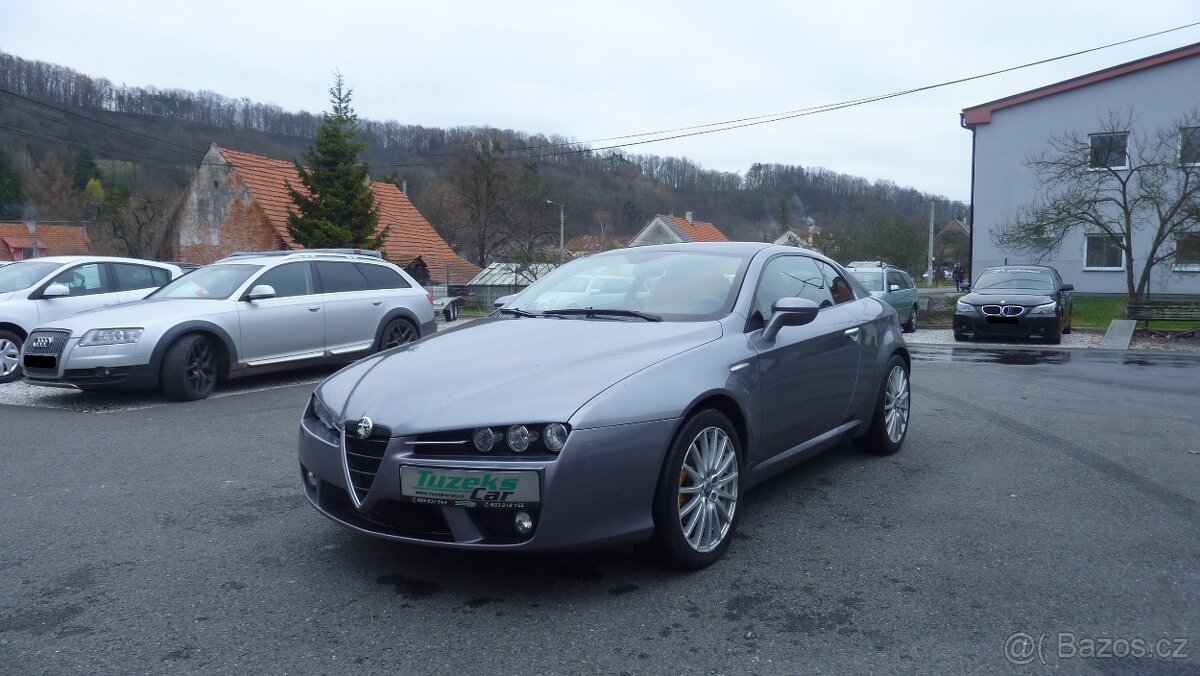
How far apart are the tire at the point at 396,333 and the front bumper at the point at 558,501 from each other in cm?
745

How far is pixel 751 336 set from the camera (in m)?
4.56

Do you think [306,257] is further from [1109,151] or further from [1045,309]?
[1109,151]

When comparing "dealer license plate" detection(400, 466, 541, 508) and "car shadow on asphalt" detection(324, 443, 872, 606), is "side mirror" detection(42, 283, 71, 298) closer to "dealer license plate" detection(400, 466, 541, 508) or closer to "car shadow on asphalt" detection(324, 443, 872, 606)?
"car shadow on asphalt" detection(324, 443, 872, 606)

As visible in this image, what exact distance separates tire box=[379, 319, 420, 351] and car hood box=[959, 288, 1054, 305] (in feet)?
33.8

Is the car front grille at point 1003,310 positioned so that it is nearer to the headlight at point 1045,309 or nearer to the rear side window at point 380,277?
the headlight at point 1045,309

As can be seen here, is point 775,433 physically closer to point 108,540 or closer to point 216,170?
point 108,540

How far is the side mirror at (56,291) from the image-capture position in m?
10.8

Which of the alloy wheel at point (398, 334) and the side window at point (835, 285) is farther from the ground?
the side window at point (835, 285)

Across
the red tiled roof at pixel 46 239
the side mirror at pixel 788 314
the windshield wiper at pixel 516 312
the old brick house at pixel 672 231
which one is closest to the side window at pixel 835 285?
the side mirror at pixel 788 314

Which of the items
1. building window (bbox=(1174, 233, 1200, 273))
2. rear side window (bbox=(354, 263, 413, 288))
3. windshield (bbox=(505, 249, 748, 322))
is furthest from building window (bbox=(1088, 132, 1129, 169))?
windshield (bbox=(505, 249, 748, 322))

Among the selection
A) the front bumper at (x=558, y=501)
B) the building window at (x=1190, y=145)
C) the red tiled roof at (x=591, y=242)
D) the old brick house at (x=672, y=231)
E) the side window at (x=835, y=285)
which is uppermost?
the building window at (x=1190, y=145)

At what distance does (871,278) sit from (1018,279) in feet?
9.39

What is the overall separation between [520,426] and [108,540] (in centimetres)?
235

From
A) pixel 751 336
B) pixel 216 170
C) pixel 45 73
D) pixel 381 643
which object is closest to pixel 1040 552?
pixel 751 336
